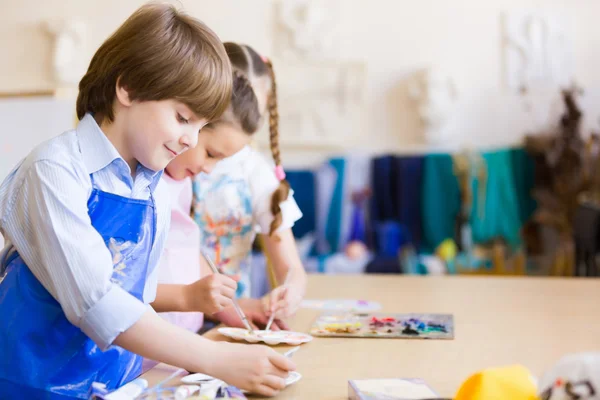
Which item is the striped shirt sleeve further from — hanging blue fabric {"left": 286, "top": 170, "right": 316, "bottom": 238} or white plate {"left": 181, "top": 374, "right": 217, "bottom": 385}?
hanging blue fabric {"left": 286, "top": 170, "right": 316, "bottom": 238}

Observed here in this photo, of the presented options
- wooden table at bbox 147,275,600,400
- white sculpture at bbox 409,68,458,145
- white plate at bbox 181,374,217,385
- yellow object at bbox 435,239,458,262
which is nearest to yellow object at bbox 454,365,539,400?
wooden table at bbox 147,275,600,400

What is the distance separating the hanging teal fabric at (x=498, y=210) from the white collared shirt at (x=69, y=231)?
10.1 ft

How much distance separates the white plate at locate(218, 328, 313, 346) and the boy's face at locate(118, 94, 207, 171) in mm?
352

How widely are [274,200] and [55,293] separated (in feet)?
2.67

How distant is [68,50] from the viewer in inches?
177

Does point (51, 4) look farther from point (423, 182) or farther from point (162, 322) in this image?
point (162, 322)

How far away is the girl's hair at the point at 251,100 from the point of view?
1398 millimetres

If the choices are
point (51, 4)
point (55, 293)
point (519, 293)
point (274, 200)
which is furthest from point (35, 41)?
point (55, 293)

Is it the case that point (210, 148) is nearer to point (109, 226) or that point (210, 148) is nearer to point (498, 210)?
point (109, 226)

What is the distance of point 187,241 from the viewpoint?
4.83 ft

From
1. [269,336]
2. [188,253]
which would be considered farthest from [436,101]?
[269,336]

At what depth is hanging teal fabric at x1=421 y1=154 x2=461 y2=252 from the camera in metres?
3.80

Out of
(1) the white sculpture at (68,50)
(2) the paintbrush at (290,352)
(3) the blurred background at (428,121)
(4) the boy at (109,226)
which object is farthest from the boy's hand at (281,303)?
(1) the white sculpture at (68,50)

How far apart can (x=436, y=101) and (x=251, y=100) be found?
2.69 meters
